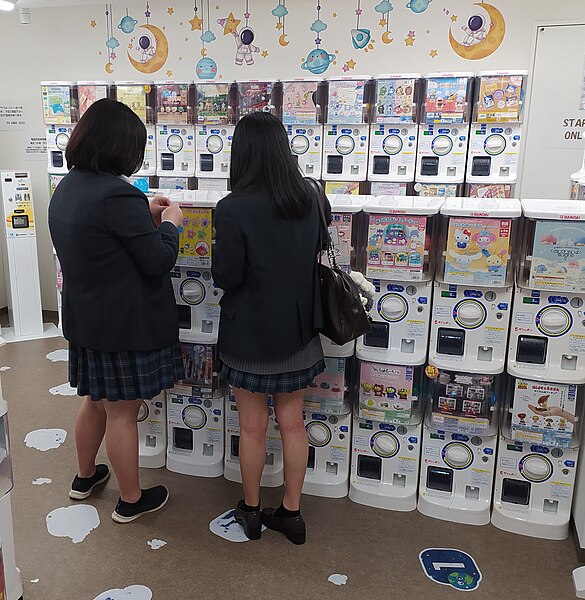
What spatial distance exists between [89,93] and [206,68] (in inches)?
36.3

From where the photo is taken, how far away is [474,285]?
223 cm

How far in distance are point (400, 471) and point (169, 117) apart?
10.1 feet

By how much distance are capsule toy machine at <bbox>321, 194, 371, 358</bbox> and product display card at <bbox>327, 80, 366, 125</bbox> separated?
1.85 metres

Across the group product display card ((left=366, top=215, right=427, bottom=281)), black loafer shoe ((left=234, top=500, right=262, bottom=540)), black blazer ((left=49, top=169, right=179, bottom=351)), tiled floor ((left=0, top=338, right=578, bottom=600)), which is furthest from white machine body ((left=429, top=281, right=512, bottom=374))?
black blazer ((left=49, top=169, right=179, bottom=351))

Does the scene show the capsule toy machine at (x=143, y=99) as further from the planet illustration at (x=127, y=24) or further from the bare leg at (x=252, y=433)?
the bare leg at (x=252, y=433)

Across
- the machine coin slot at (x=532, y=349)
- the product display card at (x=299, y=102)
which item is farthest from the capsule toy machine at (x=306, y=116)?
the machine coin slot at (x=532, y=349)

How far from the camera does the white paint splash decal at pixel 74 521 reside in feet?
7.61

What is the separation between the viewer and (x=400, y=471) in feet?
→ 8.26

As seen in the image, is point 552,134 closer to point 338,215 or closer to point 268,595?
point 338,215

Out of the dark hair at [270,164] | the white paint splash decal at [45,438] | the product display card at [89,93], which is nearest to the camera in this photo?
the dark hair at [270,164]

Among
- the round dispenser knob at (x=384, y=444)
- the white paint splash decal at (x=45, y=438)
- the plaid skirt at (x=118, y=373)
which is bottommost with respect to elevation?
the white paint splash decal at (x=45, y=438)

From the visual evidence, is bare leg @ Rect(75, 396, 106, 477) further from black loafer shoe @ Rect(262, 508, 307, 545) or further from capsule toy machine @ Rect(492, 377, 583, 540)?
capsule toy machine @ Rect(492, 377, 583, 540)

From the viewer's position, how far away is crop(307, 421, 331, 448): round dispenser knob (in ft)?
8.41

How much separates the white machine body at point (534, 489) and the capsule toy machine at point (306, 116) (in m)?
2.48
